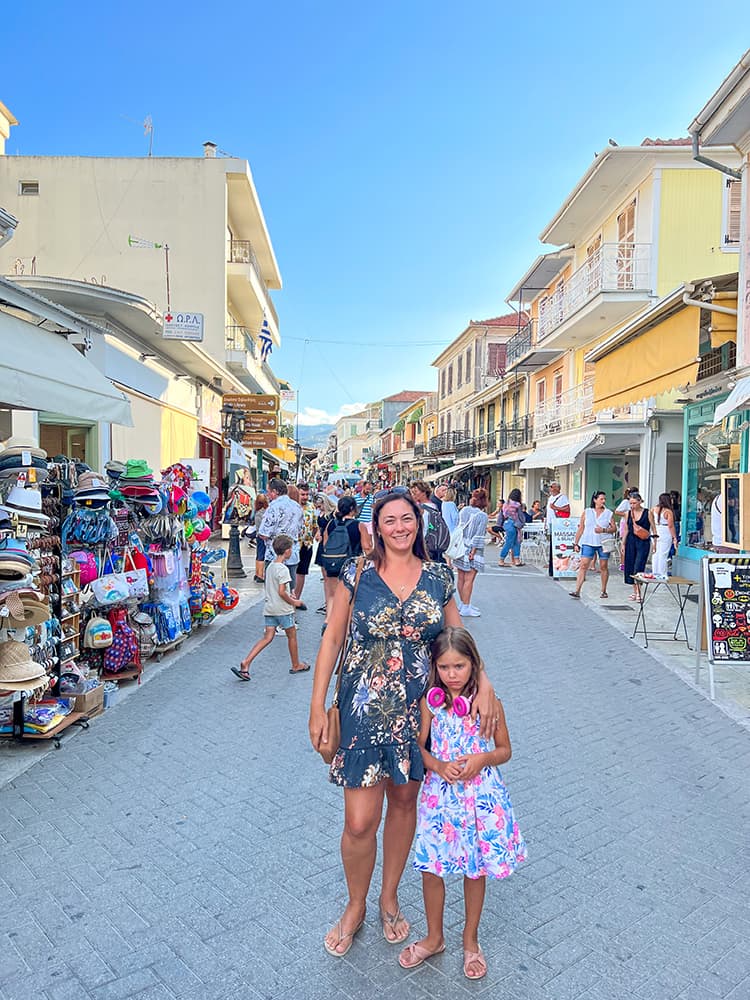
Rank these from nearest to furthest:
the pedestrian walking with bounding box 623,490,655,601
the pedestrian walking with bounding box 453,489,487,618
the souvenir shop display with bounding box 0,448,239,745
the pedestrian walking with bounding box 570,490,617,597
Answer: the souvenir shop display with bounding box 0,448,239,745 < the pedestrian walking with bounding box 453,489,487,618 < the pedestrian walking with bounding box 570,490,617,597 < the pedestrian walking with bounding box 623,490,655,601

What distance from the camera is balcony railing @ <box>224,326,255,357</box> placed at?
21.0m

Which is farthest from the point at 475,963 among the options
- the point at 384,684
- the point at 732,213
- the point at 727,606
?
the point at 732,213

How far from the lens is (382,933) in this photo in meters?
2.72

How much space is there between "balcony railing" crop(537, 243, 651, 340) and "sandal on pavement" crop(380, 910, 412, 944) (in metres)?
16.7

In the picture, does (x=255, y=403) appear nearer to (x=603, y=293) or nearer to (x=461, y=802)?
(x=603, y=293)

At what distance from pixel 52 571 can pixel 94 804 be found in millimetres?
1902

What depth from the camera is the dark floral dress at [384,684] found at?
99.5 inches

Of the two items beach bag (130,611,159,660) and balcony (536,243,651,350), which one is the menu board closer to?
balcony (536,243,651,350)

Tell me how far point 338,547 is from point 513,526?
9.20m

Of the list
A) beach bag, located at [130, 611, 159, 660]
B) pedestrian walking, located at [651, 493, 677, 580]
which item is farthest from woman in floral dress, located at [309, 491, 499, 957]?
pedestrian walking, located at [651, 493, 677, 580]

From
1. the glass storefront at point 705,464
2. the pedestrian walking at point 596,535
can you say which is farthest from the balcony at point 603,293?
the pedestrian walking at point 596,535

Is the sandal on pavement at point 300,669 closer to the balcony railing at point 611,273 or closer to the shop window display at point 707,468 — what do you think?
the shop window display at point 707,468

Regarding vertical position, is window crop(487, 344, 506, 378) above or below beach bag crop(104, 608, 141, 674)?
above

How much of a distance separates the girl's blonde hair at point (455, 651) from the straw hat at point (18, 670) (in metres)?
2.93
